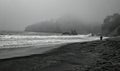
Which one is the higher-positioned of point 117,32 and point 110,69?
point 110,69

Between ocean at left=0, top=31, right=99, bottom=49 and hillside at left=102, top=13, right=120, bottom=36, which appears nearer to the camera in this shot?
ocean at left=0, top=31, right=99, bottom=49

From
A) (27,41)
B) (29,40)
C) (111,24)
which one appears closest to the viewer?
(27,41)

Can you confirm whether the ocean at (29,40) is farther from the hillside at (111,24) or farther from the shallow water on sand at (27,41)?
the hillside at (111,24)

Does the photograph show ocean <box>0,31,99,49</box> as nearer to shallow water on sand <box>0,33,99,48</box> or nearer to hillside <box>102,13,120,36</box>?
shallow water on sand <box>0,33,99,48</box>

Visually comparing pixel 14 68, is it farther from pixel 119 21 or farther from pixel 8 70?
pixel 119 21

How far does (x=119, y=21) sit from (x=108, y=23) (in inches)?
364

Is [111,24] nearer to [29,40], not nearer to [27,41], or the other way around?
[29,40]

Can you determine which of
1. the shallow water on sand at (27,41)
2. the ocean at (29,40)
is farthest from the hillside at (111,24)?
the shallow water on sand at (27,41)

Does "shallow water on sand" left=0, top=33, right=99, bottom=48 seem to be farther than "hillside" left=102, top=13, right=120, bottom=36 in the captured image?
No

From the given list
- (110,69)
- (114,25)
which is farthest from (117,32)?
(110,69)

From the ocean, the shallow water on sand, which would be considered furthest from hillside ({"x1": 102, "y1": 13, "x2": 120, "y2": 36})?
the shallow water on sand

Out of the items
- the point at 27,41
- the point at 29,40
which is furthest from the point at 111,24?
the point at 27,41

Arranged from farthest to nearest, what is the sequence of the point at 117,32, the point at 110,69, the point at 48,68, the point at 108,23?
1. the point at 108,23
2. the point at 117,32
3. the point at 48,68
4. the point at 110,69

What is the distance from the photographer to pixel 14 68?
23.7 feet
